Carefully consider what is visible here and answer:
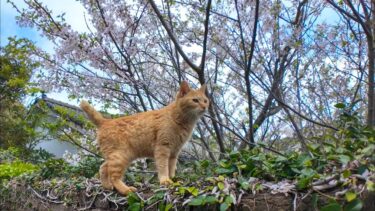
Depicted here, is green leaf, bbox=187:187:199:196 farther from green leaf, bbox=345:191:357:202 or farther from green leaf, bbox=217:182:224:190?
green leaf, bbox=345:191:357:202

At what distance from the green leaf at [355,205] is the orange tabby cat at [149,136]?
5.90 feet

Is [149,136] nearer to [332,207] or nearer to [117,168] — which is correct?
[117,168]

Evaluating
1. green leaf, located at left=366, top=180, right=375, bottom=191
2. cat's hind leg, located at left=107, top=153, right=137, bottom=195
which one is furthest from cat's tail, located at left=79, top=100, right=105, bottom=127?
green leaf, located at left=366, top=180, right=375, bottom=191

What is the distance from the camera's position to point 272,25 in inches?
217

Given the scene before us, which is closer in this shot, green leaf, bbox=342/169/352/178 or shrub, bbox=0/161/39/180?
green leaf, bbox=342/169/352/178

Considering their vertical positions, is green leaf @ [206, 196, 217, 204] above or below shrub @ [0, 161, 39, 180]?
below

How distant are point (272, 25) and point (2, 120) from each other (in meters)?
11.1

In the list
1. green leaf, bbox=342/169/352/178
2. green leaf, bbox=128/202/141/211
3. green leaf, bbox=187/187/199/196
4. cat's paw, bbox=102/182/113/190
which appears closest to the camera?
green leaf, bbox=342/169/352/178

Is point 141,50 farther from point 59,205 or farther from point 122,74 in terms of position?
point 59,205

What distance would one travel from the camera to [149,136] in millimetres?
3912

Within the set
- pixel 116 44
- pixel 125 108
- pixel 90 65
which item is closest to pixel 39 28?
pixel 90 65

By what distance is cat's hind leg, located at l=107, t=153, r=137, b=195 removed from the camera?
3697 mm

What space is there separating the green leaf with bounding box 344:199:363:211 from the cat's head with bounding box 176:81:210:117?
84.3 inches

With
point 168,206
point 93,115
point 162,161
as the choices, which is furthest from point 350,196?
point 93,115
